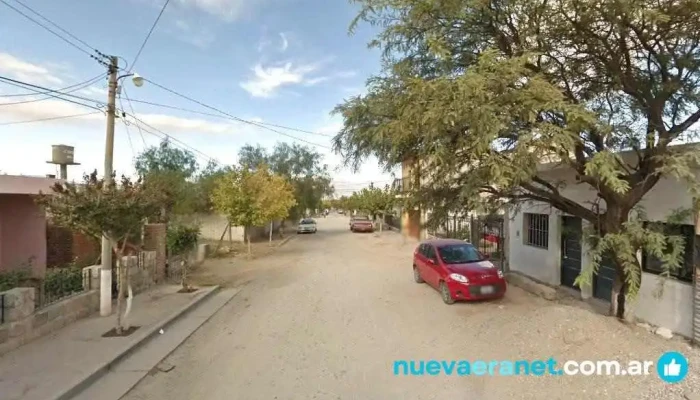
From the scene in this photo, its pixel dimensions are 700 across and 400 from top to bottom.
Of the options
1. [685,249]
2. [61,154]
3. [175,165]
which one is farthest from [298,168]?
[685,249]

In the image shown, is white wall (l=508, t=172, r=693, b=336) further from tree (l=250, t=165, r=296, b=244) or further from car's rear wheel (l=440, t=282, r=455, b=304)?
tree (l=250, t=165, r=296, b=244)

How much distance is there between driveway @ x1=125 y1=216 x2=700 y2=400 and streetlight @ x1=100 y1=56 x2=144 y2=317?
89.7 inches

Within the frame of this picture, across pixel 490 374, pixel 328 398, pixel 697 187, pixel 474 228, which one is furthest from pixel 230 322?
pixel 474 228

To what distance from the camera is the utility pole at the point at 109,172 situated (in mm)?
8539

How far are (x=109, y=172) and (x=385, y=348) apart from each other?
6878 mm

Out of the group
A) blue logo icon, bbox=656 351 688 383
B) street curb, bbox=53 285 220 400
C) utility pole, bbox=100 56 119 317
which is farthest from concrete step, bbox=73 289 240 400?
blue logo icon, bbox=656 351 688 383

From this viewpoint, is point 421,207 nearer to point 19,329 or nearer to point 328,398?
point 328,398

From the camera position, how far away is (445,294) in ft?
32.7

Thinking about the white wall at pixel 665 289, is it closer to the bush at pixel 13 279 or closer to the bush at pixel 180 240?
the bush at pixel 13 279

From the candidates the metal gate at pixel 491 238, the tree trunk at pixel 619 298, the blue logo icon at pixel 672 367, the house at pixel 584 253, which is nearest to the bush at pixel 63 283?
the house at pixel 584 253

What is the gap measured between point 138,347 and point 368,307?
501cm

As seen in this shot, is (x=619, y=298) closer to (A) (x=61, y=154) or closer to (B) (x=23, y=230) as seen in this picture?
(B) (x=23, y=230)

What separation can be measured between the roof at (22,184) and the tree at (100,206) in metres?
2.47

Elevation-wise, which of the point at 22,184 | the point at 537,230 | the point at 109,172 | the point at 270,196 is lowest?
the point at 537,230
